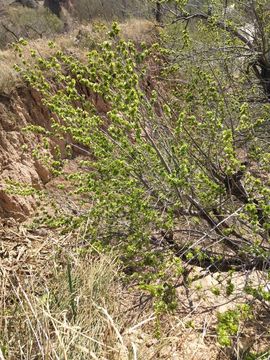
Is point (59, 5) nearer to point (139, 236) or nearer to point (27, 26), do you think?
point (27, 26)

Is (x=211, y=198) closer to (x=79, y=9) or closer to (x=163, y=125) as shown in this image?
(x=163, y=125)

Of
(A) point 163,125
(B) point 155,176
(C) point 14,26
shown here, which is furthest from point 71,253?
(C) point 14,26

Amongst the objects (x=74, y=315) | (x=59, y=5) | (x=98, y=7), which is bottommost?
(x=74, y=315)

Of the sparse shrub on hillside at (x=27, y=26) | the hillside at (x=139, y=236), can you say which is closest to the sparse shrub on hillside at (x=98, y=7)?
the sparse shrub on hillside at (x=27, y=26)

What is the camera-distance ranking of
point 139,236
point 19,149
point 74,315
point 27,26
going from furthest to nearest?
point 27,26 < point 19,149 < point 139,236 < point 74,315

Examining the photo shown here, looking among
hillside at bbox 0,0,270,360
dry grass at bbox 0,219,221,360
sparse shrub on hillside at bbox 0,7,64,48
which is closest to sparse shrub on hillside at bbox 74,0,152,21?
sparse shrub on hillside at bbox 0,7,64,48

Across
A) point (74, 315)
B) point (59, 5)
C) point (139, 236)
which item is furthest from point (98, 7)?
point (74, 315)

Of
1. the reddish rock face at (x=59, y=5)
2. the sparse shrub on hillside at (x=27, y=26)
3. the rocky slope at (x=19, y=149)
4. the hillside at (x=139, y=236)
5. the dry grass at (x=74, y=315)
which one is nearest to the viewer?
the dry grass at (x=74, y=315)

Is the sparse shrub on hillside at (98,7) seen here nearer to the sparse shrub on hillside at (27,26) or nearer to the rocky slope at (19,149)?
the sparse shrub on hillside at (27,26)

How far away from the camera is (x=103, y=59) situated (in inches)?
145

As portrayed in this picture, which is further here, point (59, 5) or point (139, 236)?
point (59, 5)

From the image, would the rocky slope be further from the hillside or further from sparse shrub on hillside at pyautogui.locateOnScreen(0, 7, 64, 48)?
the hillside

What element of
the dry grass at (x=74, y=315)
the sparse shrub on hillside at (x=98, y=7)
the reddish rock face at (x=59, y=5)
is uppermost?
the reddish rock face at (x=59, y=5)

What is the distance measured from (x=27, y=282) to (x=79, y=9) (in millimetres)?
24770
